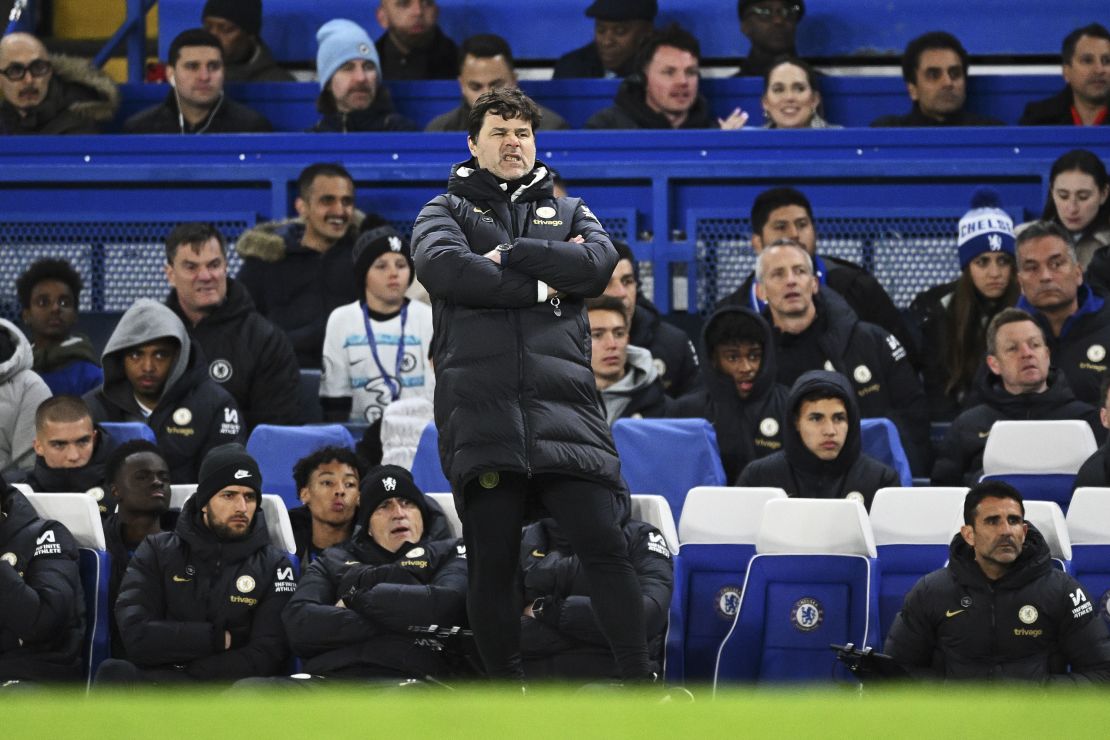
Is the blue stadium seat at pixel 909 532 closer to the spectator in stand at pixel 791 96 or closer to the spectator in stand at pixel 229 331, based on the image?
the spectator in stand at pixel 229 331

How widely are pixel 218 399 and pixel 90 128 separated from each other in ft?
10.2

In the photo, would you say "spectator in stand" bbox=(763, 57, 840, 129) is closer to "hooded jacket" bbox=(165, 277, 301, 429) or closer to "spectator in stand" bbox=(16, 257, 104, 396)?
"hooded jacket" bbox=(165, 277, 301, 429)

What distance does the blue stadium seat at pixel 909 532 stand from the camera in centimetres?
667

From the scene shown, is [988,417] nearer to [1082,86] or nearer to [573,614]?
[573,614]

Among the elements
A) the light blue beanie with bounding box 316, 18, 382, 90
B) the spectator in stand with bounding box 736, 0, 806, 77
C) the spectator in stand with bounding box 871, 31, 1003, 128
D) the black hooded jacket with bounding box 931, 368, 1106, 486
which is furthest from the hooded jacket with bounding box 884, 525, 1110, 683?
the light blue beanie with bounding box 316, 18, 382, 90

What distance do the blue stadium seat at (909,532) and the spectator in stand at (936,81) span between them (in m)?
3.68

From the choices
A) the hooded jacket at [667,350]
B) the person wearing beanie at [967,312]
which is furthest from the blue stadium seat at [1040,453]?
the hooded jacket at [667,350]

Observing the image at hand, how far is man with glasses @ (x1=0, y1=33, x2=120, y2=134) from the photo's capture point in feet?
33.7

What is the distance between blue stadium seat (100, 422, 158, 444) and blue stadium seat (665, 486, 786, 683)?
2.38 m

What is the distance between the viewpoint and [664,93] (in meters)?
9.88

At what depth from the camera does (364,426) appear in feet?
27.4

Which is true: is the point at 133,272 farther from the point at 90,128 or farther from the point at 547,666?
the point at 547,666

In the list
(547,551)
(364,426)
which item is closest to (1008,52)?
(364,426)

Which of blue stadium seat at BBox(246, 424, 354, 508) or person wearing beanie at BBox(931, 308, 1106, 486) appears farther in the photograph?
blue stadium seat at BBox(246, 424, 354, 508)
